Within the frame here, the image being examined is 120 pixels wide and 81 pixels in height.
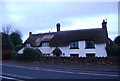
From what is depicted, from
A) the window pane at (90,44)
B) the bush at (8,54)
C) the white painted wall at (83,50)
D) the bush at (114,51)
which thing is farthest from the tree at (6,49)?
the bush at (114,51)

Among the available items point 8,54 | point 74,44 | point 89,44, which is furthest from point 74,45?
point 8,54

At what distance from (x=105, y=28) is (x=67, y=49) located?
9838 mm

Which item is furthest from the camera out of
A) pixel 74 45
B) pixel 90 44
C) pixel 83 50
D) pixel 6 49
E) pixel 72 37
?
pixel 72 37

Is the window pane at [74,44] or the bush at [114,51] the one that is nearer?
the bush at [114,51]

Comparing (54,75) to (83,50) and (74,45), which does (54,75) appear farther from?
(74,45)

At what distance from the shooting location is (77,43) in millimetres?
32625

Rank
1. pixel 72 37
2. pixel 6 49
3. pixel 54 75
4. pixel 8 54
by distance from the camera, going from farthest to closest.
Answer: pixel 72 37
pixel 6 49
pixel 8 54
pixel 54 75

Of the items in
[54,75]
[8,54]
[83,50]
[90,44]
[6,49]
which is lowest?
[54,75]

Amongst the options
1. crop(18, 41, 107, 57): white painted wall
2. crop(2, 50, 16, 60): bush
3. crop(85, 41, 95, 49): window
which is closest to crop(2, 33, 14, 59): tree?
crop(2, 50, 16, 60): bush

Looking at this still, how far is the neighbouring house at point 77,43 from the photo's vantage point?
100ft

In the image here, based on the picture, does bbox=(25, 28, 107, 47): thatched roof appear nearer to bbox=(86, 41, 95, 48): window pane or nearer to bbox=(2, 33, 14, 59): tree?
bbox=(86, 41, 95, 48): window pane

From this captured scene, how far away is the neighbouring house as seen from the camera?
100 feet

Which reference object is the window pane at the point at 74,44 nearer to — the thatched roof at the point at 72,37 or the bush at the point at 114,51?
the thatched roof at the point at 72,37

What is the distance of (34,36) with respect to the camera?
42500mm
